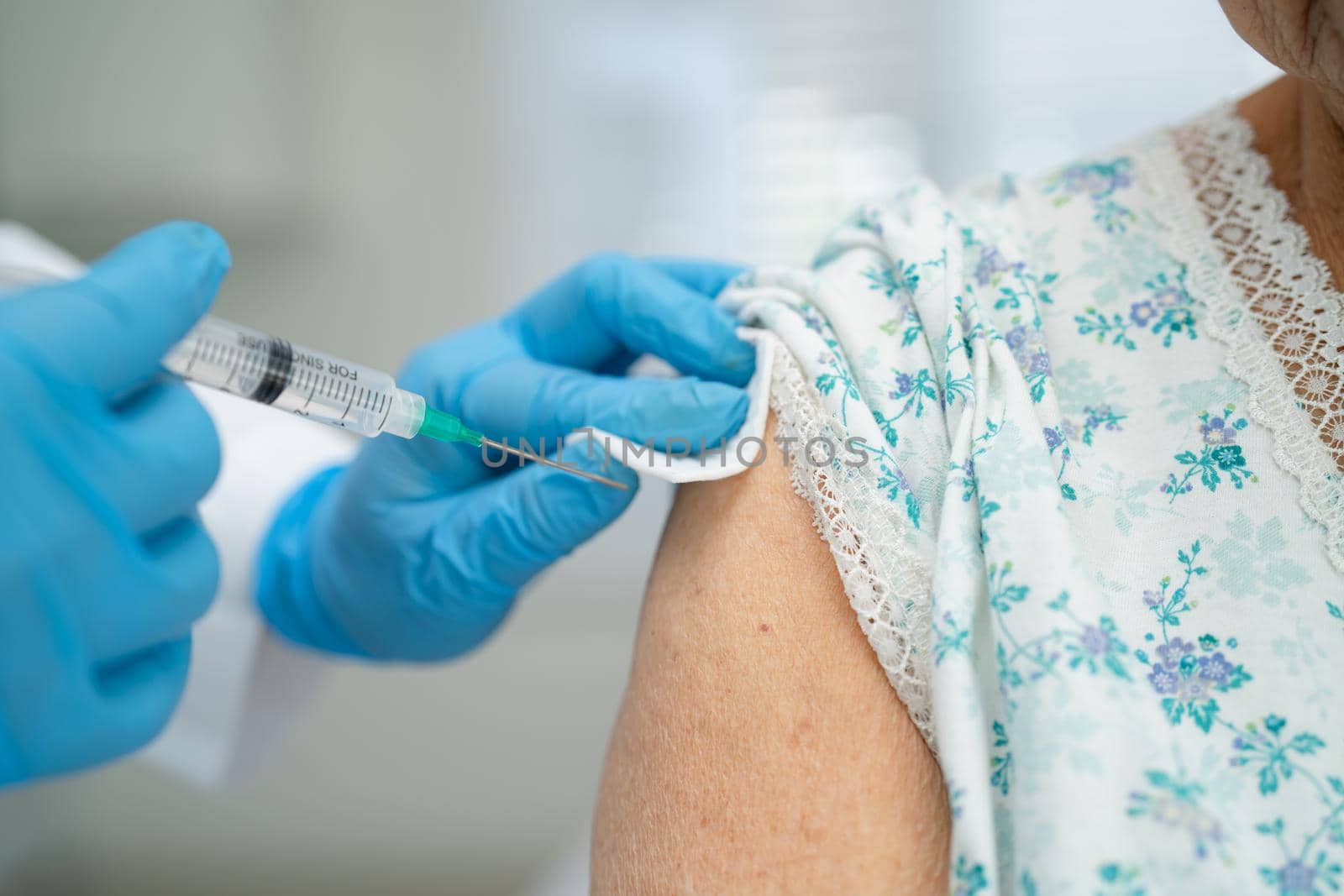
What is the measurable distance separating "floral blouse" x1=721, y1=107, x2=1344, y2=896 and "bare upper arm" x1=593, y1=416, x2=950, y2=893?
36mm

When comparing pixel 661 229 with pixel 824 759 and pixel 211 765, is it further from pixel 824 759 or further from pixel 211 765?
pixel 824 759

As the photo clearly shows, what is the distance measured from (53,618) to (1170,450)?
0.88 m

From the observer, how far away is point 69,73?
7.14 ft

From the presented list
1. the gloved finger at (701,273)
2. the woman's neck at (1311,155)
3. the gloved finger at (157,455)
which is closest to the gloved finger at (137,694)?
the gloved finger at (157,455)

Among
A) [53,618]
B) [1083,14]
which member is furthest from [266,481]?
[1083,14]

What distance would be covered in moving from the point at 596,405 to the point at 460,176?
5.09 ft

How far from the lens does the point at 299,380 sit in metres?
0.79

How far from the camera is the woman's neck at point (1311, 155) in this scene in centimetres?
74

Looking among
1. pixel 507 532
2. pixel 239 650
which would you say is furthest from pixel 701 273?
pixel 239 650

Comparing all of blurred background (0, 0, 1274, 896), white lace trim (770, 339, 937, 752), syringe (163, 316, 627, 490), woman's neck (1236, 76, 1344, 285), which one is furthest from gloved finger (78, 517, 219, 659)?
blurred background (0, 0, 1274, 896)

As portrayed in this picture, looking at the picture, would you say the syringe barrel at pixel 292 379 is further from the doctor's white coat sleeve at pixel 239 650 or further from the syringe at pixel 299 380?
the doctor's white coat sleeve at pixel 239 650

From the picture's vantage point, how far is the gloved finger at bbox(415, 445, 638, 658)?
92 centimetres

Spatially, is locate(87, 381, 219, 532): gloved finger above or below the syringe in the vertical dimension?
below

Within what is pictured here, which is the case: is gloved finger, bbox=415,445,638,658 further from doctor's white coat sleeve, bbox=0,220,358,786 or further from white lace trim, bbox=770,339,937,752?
doctor's white coat sleeve, bbox=0,220,358,786
